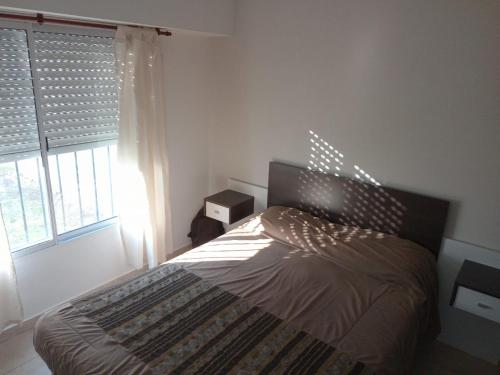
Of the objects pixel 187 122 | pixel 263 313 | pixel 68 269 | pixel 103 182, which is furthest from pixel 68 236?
pixel 263 313

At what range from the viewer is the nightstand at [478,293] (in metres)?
2.04

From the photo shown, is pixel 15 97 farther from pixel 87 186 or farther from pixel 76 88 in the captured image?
pixel 87 186

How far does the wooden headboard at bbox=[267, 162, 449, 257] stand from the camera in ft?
8.09

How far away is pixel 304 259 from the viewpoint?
2.39 m

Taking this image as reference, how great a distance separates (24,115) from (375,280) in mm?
2467

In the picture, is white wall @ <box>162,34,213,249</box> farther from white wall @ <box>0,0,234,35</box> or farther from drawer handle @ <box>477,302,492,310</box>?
drawer handle @ <box>477,302,492,310</box>

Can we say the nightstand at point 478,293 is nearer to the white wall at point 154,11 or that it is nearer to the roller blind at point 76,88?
the white wall at point 154,11

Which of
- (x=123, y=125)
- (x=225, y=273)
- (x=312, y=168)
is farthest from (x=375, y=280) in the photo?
(x=123, y=125)

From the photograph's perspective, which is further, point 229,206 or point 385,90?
point 229,206

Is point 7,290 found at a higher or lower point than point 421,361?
higher

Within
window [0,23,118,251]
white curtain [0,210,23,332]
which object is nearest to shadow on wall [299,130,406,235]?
window [0,23,118,251]

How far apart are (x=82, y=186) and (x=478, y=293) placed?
2889 mm

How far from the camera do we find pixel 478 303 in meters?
2.09

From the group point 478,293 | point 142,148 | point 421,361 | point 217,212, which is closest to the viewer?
point 478,293
